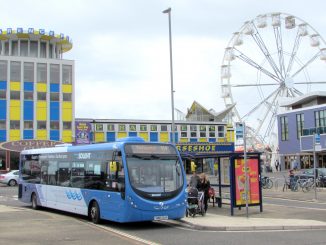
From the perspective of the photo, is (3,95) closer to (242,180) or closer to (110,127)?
(110,127)

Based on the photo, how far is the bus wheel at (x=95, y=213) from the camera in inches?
651

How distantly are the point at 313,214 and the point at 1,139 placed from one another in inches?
2215

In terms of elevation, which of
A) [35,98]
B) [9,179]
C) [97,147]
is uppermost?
[35,98]

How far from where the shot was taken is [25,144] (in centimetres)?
6116

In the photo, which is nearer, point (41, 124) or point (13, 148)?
point (13, 148)

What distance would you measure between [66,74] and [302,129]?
33177 mm

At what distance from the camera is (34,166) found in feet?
74.3

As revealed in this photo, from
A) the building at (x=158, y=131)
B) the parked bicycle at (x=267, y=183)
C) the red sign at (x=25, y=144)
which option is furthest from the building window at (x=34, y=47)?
the parked bicycle at (x=267, y=183)

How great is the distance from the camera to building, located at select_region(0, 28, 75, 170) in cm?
A: 6856

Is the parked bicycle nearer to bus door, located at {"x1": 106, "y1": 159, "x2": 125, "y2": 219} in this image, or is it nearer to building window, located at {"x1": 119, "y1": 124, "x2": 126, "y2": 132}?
bus door, located at {"x1": 106, "y1": 159, "x2": 125, "y2": 219}

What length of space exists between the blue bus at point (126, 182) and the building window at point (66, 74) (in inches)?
2105

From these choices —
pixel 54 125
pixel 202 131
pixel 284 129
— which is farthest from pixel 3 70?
pixel 284 129

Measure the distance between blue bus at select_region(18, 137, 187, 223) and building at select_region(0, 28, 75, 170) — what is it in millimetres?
50788

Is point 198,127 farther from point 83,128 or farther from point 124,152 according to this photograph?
point 124,152
